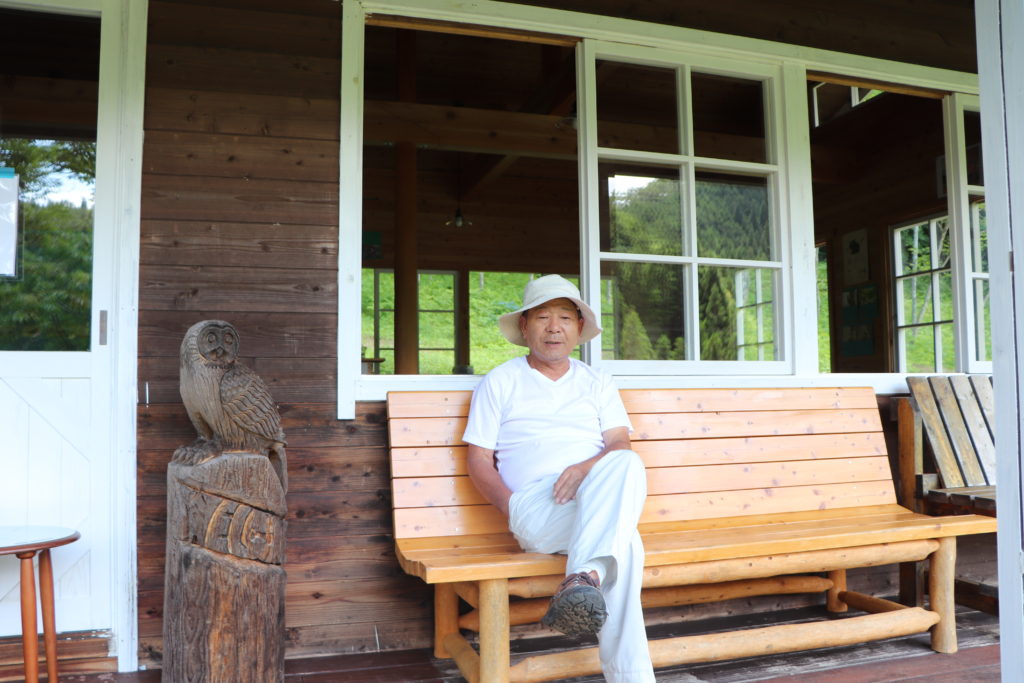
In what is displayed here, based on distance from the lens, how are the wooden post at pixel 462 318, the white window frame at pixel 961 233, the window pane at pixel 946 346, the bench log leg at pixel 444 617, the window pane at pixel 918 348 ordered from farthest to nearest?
the wooden post at pixel 462 318, the window pane at pixel 918 348, the window pane at pixel 946 346, the white window frame at pixel 961 233, the bench log leg at pixel 444 617

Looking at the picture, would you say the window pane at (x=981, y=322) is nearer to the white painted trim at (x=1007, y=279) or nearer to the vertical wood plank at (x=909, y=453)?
the vertical wood plank at (x=909, y=453)

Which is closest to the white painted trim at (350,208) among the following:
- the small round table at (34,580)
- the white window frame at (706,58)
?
the white window frame at (706,58)

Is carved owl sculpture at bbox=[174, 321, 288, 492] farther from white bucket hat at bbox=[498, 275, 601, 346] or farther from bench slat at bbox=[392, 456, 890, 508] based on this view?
white bucket hat at bbox=[498, 275, 601, 346]

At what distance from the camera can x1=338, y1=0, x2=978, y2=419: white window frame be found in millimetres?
2781

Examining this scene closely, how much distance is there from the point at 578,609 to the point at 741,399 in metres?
1.44

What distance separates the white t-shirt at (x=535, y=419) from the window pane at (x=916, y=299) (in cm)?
423

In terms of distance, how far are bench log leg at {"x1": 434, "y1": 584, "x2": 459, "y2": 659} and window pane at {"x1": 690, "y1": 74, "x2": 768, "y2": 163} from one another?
6.56ft

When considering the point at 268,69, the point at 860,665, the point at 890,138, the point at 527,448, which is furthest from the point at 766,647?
the point at 890,138

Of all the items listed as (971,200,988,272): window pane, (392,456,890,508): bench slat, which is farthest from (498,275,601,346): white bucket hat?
(971,200,988,272): window pane

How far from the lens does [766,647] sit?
2488mm

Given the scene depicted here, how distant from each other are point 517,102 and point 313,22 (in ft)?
15.1

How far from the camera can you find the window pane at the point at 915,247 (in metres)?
5.91

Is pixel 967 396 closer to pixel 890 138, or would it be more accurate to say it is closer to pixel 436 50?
pixel 890 138

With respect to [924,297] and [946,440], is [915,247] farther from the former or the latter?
[946,440]
